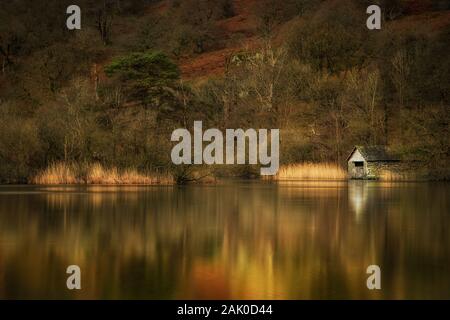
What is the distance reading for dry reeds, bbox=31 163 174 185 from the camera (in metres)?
37.9

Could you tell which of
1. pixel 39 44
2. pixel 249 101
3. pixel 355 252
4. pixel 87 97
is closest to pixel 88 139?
pixel 87 97

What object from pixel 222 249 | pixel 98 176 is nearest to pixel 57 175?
pixel 98 176

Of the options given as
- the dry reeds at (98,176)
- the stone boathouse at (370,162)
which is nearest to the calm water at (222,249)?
the dry reeds at (98,176)

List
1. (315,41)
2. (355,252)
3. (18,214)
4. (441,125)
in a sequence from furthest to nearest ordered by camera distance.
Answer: (315,41) < (441,125) < (18,214) < (355,252)

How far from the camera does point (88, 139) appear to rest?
39500 mm

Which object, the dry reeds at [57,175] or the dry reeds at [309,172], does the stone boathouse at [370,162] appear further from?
the dry reeds at [57,175]

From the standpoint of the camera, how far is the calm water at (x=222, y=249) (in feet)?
31.9

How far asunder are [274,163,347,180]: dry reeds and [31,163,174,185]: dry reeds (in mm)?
11398

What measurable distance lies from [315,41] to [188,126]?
63.6ft

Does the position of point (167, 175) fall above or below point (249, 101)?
below

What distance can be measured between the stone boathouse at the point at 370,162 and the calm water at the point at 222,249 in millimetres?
23237

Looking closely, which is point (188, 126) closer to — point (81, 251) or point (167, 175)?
point (167, 175)

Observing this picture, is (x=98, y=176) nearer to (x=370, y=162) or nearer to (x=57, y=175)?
(x=57, y=175)

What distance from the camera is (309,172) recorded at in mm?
47344
